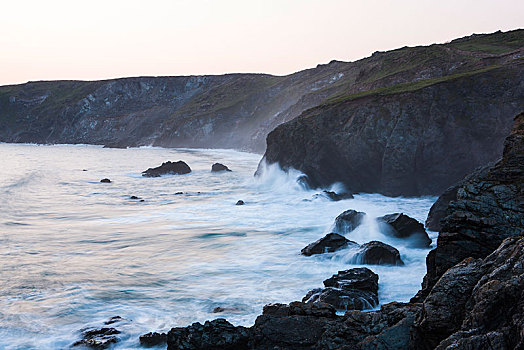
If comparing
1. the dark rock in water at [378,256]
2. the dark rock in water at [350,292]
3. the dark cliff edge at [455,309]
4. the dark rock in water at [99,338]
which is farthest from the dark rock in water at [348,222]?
the dark rock in water at [99,338]

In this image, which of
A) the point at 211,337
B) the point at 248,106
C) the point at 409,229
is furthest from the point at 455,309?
the point at 248,106

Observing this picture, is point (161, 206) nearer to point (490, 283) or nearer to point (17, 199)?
point (17, 199)

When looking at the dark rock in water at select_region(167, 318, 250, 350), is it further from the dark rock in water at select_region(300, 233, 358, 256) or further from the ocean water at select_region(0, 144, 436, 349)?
the dark rock in water at select_region(300, 233, 358, 256)

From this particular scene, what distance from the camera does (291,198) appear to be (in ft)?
124

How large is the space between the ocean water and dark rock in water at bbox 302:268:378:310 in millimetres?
597

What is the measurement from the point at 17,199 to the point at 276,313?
110 ft

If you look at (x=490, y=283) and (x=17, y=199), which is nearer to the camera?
(x=490, y=283)

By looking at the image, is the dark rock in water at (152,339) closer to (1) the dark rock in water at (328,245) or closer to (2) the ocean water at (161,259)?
(2) the ocean water at (161,259)

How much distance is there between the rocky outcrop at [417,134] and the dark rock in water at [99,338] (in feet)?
92.7


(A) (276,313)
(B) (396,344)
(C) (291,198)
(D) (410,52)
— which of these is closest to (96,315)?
(A) (276,313)

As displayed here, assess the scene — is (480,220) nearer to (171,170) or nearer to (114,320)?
(114,320)

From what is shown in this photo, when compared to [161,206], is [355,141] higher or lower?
higher

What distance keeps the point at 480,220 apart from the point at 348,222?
1393cm

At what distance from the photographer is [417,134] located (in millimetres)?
37188
